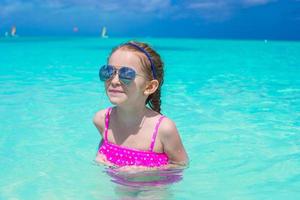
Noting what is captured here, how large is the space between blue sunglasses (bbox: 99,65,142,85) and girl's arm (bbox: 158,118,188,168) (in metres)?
0.30

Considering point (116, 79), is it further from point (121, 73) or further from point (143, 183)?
point (143, 183)

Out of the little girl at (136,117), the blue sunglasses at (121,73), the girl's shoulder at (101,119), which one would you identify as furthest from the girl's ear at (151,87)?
the girl's shoulder at (101,119)

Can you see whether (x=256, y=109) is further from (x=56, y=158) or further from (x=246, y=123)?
(x=56, y=158)

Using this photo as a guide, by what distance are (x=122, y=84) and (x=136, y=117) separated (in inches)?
9.7

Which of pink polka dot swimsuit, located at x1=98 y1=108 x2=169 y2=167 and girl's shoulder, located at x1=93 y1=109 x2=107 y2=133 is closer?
pink polka dot swimsuit, located at x1=98 y1=108 x2=169 y2=167

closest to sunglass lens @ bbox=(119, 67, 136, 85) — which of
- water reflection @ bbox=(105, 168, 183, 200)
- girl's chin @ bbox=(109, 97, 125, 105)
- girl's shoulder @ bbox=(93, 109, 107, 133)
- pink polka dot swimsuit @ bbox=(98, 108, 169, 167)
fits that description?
girl's chin @ bbox=(109, 97, 125, 105)

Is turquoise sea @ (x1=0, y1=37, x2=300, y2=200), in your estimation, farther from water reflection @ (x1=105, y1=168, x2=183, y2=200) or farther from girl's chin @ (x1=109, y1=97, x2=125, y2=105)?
girl's chin @ (x1=109, y1=97, x2=125, y2=105)

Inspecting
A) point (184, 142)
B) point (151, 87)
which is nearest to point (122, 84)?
point (151, 87)

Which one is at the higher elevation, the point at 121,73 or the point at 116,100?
the point at 121,73

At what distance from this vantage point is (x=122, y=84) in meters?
2.32

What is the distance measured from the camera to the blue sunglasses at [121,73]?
2292 millimetres

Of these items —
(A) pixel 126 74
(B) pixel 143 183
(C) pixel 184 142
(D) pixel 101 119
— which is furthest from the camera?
(C) pixel 184 142

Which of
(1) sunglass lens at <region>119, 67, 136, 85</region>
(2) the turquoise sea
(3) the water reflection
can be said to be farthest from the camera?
(2) the turquoise sea

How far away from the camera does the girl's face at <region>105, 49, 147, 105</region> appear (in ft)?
7.61
